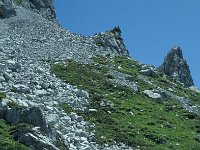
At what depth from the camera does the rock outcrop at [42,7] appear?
102m

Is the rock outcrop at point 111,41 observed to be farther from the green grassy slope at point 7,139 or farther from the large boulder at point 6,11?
the green grassy slope at point 7,139

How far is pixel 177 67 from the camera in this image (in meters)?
97.5

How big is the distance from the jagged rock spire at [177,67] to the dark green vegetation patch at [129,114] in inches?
1065

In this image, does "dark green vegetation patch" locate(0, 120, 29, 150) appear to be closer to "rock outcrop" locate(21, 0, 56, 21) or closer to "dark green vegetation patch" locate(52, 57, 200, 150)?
"dark green vegetation patch" locate(52, 57, 200, 150)

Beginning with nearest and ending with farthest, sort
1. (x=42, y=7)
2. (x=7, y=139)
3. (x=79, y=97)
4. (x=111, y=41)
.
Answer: (x=7, y=139)
(x=79, y=97)
(x=111, y=41)
(x=42, y=7)

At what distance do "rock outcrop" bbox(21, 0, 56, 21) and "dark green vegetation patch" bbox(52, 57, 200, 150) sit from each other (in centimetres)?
3653

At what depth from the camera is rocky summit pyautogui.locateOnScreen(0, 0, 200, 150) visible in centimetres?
3503

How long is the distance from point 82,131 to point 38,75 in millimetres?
13671

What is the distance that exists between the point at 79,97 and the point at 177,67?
5096 cm

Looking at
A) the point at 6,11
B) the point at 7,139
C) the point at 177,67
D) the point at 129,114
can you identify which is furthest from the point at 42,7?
the point at 7,139

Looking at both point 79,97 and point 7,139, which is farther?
point 79,97

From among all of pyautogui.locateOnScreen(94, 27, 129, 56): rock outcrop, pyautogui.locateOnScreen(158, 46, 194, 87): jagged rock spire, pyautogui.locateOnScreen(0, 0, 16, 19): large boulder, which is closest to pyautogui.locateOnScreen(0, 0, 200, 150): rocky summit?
pyautogui.locateOnScreen(0, 0, 16, 19): large boulder

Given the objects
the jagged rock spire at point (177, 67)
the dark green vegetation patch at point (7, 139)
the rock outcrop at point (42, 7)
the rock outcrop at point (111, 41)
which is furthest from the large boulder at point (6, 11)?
the dark green vegetation patch at point (7, 139)

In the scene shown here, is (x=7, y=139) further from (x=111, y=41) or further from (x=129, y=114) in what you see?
(x=111, y=41)
